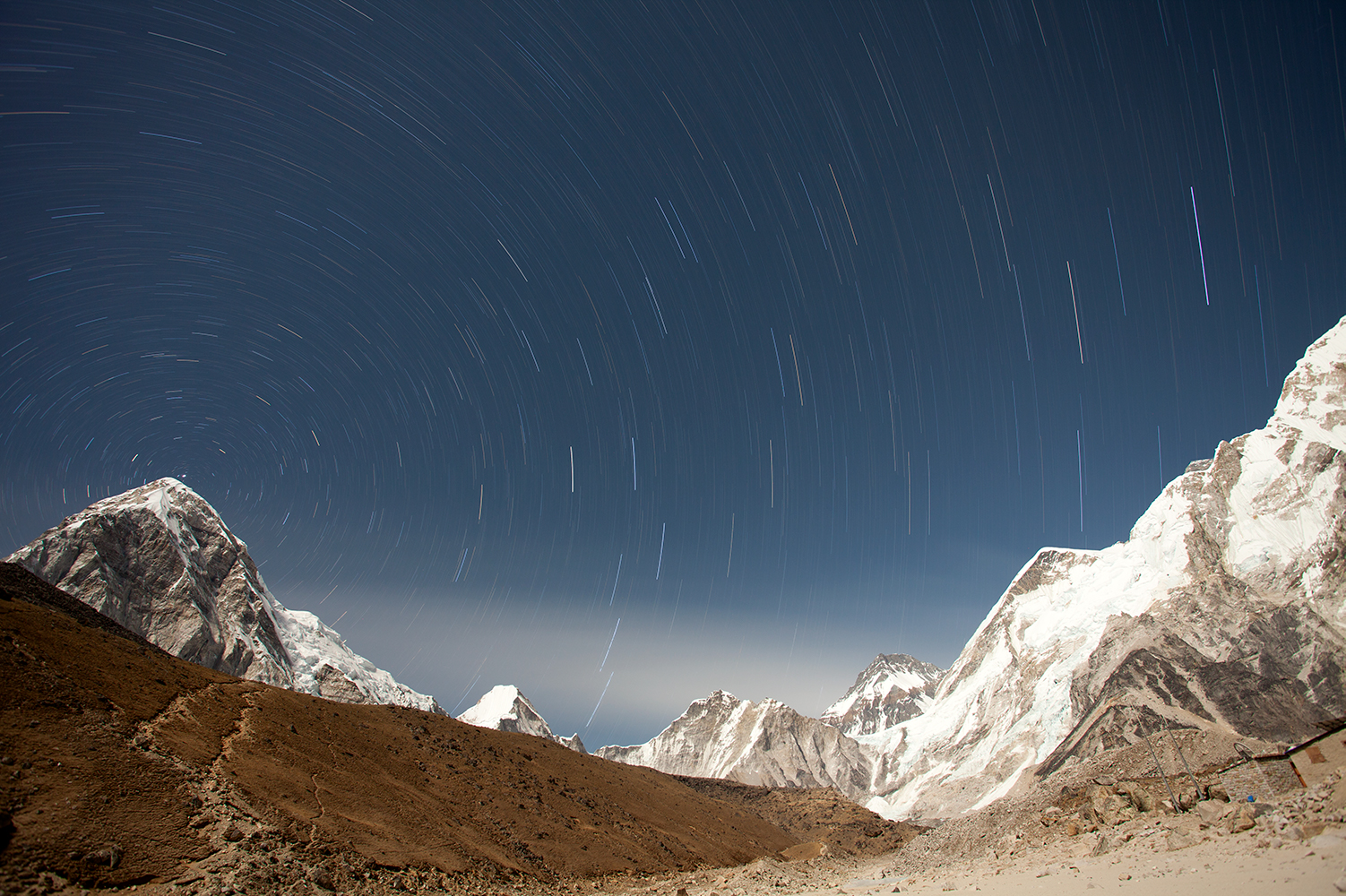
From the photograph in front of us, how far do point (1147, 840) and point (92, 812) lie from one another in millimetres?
35182

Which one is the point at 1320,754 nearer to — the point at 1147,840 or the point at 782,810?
the point at 1147,840

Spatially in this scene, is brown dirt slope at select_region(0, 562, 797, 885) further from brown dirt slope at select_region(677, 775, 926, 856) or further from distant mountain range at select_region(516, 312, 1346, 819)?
distant mountain range at select_region(516, 312, 1346, 819)

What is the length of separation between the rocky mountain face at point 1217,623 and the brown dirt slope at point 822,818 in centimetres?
7391

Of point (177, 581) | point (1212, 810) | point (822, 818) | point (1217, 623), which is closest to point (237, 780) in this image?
point (1212, 810)

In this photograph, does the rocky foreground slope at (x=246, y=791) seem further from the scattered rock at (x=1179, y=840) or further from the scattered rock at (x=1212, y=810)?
the scattered rock at (x=1212, y=810)

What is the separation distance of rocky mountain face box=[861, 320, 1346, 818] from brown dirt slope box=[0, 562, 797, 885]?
136612mm

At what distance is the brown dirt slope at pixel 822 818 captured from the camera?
241 feet

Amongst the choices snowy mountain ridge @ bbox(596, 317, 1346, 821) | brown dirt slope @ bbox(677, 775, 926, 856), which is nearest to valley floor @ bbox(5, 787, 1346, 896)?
brown dirt slope @ bbox(677, 775, 926, 856)

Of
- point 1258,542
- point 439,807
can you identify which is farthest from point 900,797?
point 439,807

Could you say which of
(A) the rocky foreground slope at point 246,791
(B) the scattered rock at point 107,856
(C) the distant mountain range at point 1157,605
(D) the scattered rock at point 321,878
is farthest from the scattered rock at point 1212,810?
(C) the distant mountain range at point 1157,605

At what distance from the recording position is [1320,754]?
2584 cm

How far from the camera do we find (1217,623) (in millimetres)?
131250

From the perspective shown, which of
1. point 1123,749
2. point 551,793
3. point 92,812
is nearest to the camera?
point 92,812

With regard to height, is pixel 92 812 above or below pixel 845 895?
above
